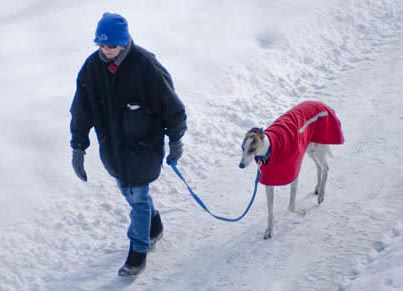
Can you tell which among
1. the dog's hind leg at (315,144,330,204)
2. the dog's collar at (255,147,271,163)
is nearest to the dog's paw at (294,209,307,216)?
the dog's hind leg at (315,144,330,204)

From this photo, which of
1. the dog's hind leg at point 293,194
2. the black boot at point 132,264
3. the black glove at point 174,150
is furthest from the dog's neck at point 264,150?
the black boot at point 132,264

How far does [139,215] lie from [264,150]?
1.17m

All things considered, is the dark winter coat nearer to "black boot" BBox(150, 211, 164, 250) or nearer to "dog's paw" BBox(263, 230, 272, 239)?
"black boot" BBox(150, 211, 164, 250)

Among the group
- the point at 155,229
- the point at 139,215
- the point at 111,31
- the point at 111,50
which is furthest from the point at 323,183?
the point at 111,31

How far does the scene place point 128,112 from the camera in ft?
15.6

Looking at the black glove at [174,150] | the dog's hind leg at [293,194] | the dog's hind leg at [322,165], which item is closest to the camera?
the black glove at [174,150]

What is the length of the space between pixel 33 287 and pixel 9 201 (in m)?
1.25

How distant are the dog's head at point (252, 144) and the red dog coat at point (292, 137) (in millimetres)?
107

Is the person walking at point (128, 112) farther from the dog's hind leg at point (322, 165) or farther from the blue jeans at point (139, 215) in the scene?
the dog's hind leg at point (322, 165)

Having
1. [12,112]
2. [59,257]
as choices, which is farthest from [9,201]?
[12,112]

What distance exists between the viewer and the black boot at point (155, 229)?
562 centimetres

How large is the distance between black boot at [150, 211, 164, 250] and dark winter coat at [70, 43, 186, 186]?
2.39ft

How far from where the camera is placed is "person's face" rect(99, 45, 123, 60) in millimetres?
4453

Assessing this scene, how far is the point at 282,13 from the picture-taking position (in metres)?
10.4
